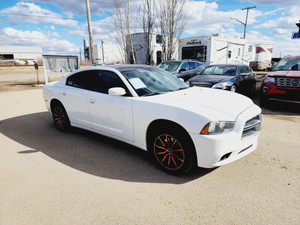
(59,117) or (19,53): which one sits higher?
(19,53)

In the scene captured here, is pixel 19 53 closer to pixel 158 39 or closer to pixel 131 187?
pixel 158 39

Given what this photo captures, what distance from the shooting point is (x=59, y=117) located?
4898mm

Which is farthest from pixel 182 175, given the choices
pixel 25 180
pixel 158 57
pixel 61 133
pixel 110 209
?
pixel 158 57

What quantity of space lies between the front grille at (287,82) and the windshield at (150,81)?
434 cm

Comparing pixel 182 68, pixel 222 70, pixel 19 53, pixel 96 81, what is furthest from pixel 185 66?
pixel 19 53

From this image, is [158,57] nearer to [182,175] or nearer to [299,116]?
[299,116]

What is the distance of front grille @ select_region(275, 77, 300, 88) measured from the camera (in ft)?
20.5

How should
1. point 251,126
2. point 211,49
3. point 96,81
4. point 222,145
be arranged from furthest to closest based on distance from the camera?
point 211,49 → point 96,81 → point 251,126 → point 222,145

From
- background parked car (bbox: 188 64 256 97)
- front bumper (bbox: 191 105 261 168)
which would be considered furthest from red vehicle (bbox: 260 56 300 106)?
front bumper (bbox: 191 105 261 168)

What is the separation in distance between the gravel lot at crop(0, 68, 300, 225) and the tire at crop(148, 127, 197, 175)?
0.17 meters

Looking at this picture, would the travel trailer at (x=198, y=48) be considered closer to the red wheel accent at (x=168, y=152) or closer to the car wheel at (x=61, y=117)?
the car wheel at (x=61, y=117)

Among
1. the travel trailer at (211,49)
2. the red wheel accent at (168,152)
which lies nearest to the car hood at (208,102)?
the red wheel accent at (168,152)

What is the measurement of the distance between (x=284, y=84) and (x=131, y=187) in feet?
20.2

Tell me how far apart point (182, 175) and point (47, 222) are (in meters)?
1.80
